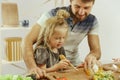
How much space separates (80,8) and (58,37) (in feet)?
0.91

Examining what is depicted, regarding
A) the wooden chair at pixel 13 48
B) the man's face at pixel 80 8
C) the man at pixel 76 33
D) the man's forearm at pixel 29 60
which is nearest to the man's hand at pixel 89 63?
the man at pixel 76 33

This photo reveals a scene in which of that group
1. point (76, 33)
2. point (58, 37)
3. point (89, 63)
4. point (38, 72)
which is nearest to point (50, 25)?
point (58, 37)

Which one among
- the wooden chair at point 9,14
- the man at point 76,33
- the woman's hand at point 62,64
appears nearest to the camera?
the wooden chair at point 9,14

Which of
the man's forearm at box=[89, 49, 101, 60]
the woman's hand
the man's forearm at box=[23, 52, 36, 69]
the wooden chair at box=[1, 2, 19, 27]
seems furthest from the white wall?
the man's forearm at box=[23, 52, 36, 69]

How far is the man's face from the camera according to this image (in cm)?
178

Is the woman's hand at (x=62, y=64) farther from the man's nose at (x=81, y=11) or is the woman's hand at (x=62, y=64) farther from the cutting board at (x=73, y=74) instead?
the man's nose at (x=81, y=11)

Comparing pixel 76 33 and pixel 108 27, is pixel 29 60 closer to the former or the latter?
pixel 76 33

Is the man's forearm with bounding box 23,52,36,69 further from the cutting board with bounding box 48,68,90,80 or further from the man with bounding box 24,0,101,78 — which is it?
the cutting board with bounding box 48,68,90,80

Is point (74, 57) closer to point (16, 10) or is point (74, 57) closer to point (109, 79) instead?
point (109, 79)

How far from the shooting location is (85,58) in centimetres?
190

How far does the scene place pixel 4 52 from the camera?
1589 millimetres

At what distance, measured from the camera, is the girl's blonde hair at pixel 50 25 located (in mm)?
1679

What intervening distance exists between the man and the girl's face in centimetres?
4

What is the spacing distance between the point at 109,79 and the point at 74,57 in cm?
31
